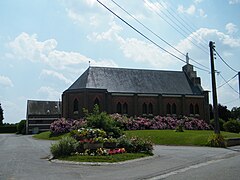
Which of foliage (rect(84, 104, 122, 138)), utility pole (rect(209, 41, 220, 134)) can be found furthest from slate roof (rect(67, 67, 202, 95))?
utility pole (rect(209, 41, 220, 134))

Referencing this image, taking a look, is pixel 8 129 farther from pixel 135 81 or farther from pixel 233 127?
pixel 233 127

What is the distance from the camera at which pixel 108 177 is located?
1121 centimetres

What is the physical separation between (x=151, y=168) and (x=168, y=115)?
42.8 meters

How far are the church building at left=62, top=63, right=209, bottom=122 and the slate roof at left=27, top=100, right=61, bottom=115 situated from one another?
2299 cm

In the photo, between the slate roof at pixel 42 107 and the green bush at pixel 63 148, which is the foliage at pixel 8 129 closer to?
the slate roof at pixel 42 107

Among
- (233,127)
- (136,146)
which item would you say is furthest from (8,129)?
(136,146)

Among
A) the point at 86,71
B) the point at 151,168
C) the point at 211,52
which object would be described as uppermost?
the point at 86,71

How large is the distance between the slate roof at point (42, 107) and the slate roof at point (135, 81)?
24.1 meters

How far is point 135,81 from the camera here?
56.3 m

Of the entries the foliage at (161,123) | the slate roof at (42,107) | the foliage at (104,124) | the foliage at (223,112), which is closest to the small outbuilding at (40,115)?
the slate roof at (42,107)

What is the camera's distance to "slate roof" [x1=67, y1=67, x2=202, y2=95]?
2092 inches

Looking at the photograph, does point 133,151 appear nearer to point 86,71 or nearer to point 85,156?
point 85,156

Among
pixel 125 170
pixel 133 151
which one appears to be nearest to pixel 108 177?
pixel 125 170

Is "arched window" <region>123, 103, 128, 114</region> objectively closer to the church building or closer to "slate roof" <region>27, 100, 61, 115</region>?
the church building
